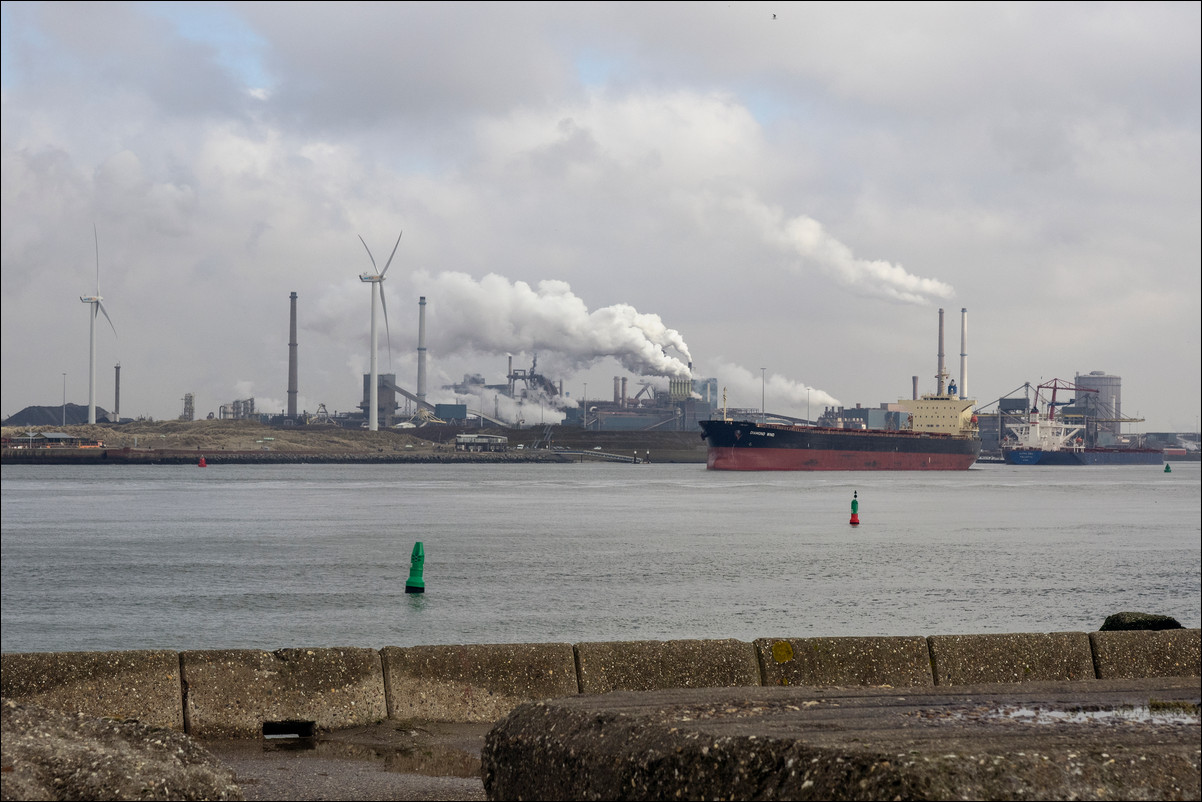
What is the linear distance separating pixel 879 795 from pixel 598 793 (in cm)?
114

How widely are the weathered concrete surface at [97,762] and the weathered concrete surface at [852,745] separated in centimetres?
119

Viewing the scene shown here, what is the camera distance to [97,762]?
4254 mm

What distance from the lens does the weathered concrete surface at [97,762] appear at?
409 cm

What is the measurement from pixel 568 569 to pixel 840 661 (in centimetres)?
3202

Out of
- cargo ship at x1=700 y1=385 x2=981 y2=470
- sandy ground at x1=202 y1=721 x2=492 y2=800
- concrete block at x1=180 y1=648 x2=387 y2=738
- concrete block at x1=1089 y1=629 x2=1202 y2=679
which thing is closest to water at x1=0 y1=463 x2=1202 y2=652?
concrete block at x1=1089 y1=629 x2=1202 y2=679

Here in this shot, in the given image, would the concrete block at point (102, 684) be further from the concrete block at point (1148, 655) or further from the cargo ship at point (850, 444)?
the cargo ship at point (850, 444)

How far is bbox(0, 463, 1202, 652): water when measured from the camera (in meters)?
28.8

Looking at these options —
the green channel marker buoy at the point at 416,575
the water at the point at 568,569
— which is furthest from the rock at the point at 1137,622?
the green channel marker buoy at the point at 416,575

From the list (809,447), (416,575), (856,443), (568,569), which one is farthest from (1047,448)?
(416,575)

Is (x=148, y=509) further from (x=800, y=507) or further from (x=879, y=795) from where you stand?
(x=879, y=795)

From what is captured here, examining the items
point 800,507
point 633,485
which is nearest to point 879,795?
point 800,507

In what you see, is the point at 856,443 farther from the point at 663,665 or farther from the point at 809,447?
the point at 663,665

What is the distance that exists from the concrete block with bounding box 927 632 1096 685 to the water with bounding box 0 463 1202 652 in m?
18.2

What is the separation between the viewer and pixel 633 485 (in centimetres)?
10919
